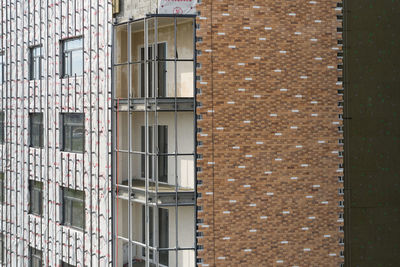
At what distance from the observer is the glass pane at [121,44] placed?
18319 mm

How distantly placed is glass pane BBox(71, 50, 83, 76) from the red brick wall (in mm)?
6228

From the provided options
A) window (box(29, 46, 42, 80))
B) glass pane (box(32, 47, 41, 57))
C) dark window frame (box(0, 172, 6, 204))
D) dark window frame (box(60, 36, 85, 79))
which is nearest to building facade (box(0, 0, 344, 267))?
dark window frame (box(60, 36, 85, 79))

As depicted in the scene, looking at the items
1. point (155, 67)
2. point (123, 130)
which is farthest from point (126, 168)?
point (155, 67)

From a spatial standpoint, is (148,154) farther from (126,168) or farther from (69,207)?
(69,207)

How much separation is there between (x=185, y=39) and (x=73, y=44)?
5.68 metres

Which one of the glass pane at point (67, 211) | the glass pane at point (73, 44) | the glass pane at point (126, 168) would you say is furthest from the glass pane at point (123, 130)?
the glass pane at point (67, 211)

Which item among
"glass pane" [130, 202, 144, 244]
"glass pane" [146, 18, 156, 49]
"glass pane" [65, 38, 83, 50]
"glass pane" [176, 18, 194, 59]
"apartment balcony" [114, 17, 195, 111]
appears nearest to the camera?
"apartment balcony" [114, 17, 195, 111]

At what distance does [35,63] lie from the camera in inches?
891

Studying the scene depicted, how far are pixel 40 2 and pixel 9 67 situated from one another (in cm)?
429

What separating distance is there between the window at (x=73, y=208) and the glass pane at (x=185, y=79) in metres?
6.26

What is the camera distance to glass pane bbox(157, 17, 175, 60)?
17797mm

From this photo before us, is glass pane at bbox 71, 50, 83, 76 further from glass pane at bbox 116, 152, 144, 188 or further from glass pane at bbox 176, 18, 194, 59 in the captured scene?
glass pane at bbox 176, 18, 194, 59

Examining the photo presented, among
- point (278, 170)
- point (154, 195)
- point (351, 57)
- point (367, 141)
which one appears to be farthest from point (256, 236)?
point (351, 57)

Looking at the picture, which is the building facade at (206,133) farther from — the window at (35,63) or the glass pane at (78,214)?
the window at (35,63)
